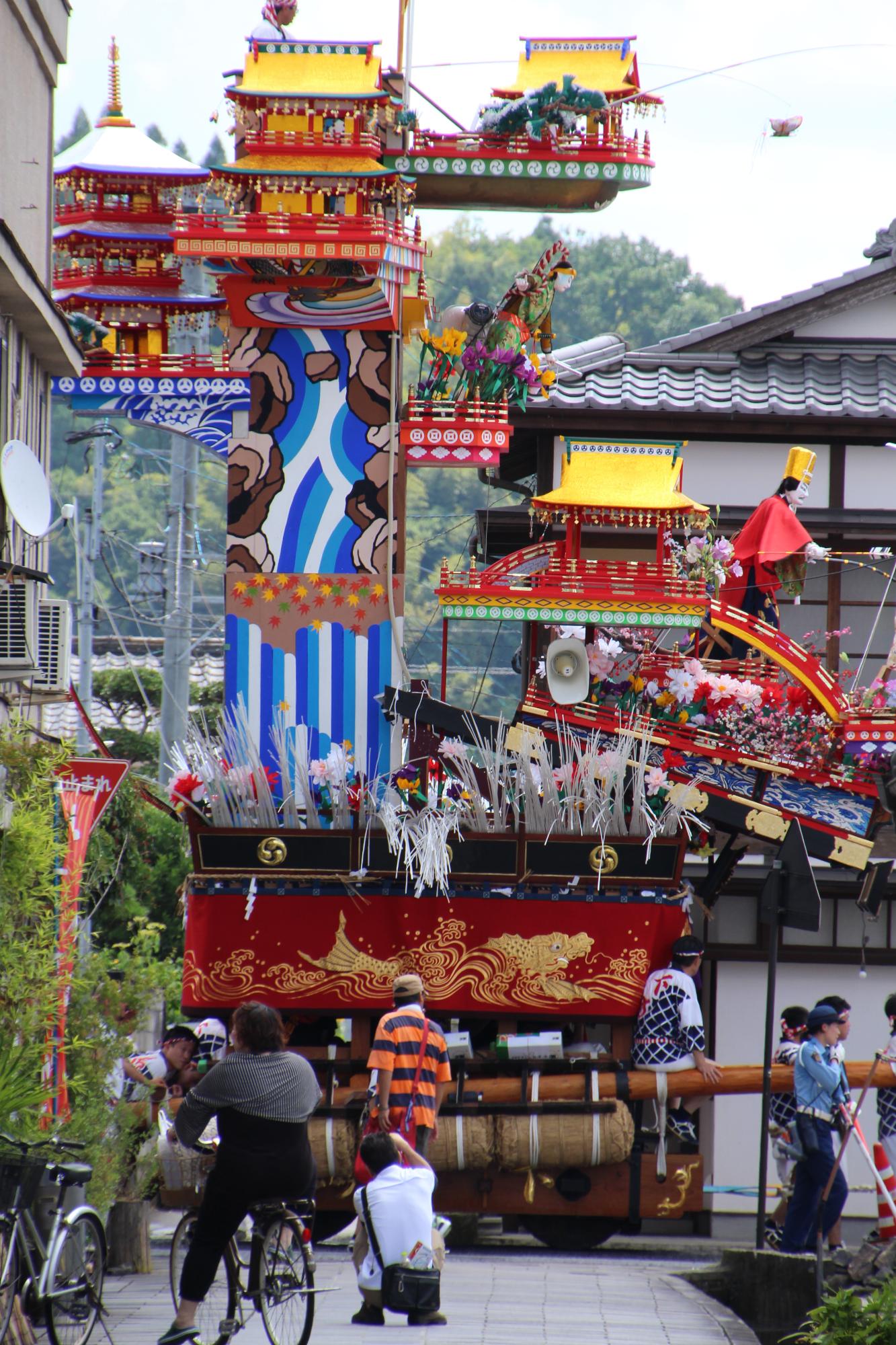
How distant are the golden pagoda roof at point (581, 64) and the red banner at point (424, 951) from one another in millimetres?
6891

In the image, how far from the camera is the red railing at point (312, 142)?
14.9 meters

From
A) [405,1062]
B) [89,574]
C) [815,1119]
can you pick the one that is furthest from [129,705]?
[405,1062]

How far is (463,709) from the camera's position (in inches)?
563

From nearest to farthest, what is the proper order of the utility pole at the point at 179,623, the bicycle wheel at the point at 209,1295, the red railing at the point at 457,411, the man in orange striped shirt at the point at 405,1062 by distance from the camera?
the bicycle wheel at the point at 209,1295
the man in orange striped shirt at the point at 405,1062
the red railing at the point at 457,411
the utility pole at the point at 179,623

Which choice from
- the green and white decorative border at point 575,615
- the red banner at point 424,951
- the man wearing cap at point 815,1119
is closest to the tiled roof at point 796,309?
the green and white decorative border at point 575,615

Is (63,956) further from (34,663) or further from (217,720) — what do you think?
(217,720)

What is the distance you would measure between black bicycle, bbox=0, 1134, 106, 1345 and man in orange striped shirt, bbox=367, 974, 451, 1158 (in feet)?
8.42

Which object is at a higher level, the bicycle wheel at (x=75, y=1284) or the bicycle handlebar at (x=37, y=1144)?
the bicycle handlebar at (x=37, y=1144)

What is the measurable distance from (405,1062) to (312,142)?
7.76 m

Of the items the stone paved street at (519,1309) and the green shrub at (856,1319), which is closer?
the green shrub at (856,1319)

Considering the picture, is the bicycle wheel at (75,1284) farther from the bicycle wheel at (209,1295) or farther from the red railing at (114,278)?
the red railing at (114,278)

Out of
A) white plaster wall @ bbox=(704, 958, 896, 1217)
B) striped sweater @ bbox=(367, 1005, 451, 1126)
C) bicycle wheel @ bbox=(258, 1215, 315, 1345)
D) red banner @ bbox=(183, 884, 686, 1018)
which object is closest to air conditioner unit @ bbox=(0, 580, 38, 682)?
red banner @ bbox=(183, 884, 686, 1018)

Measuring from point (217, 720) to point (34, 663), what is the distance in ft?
9.92

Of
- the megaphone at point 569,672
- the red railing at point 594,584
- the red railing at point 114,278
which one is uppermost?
the red railing at point 114,278
